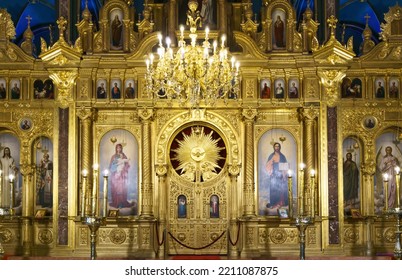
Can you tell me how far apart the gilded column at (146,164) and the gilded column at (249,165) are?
2278 millimetres

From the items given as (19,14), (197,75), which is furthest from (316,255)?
(19,14)

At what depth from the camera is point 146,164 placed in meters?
18.7

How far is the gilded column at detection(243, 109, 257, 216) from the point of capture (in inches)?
729

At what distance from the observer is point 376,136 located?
61.6 feet

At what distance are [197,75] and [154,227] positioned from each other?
5845 millimetres

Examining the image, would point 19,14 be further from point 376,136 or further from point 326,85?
point 376,136

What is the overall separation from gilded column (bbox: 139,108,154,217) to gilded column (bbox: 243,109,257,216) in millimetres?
2278

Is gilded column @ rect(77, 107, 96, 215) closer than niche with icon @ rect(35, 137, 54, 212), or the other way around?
gilded column @ rect(77, 107, 96, 215)

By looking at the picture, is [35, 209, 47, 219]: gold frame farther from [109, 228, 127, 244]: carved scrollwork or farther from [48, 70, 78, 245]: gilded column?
[109, 228, 127, 244]: carved scrollwork

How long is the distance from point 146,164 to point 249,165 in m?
2.49

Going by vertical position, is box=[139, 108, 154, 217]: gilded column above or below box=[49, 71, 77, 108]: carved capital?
below

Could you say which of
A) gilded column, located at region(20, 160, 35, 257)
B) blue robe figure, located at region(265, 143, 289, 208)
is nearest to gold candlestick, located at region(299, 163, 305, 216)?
blue robe figure, located at region(265, 143, 289, 208)

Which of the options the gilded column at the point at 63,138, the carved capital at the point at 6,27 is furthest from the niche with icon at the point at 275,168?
the carved capital at the point at 6,27

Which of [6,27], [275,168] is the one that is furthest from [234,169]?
[6,27]
